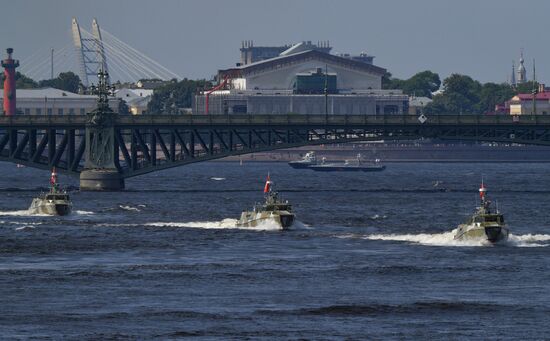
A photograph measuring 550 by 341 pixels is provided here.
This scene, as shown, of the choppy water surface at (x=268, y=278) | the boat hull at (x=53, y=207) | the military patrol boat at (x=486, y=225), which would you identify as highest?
the military patrol boat at (x=486, y=225)

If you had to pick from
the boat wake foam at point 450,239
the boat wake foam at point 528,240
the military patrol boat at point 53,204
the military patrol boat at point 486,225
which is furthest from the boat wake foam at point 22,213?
the military patrol boat at point 486,225

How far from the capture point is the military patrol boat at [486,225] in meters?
118

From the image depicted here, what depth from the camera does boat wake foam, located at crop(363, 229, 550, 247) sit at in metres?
121

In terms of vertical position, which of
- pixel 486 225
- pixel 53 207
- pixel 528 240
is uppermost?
pixel 486 225

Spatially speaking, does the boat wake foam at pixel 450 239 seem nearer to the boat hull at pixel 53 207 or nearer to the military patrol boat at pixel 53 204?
the boat hull at pixel 53 207

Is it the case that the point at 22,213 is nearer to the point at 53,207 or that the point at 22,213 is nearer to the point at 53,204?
the point at 53,207

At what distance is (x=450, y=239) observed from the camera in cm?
12519

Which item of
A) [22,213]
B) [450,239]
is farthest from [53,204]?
[450,239]

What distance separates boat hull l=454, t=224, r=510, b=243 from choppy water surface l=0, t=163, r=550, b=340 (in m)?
0.76

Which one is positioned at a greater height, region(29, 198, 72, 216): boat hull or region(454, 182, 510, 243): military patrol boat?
region(454, 182, 510, 243): military patrol boat

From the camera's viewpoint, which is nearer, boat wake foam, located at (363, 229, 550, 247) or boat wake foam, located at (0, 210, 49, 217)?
boat wake foam, located at (363, 229, 550, 247)

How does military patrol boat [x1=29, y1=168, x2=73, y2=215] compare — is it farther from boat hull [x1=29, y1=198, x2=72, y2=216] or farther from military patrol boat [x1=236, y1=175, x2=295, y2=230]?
military patrol boat [x1=236, y1=175, x2=295, y2=230]

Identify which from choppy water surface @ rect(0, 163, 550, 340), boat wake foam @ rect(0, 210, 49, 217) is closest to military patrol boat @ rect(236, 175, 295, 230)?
choppy water surface @ rect(0, 163, 550, 340)

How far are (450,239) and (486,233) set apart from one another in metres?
7.10
